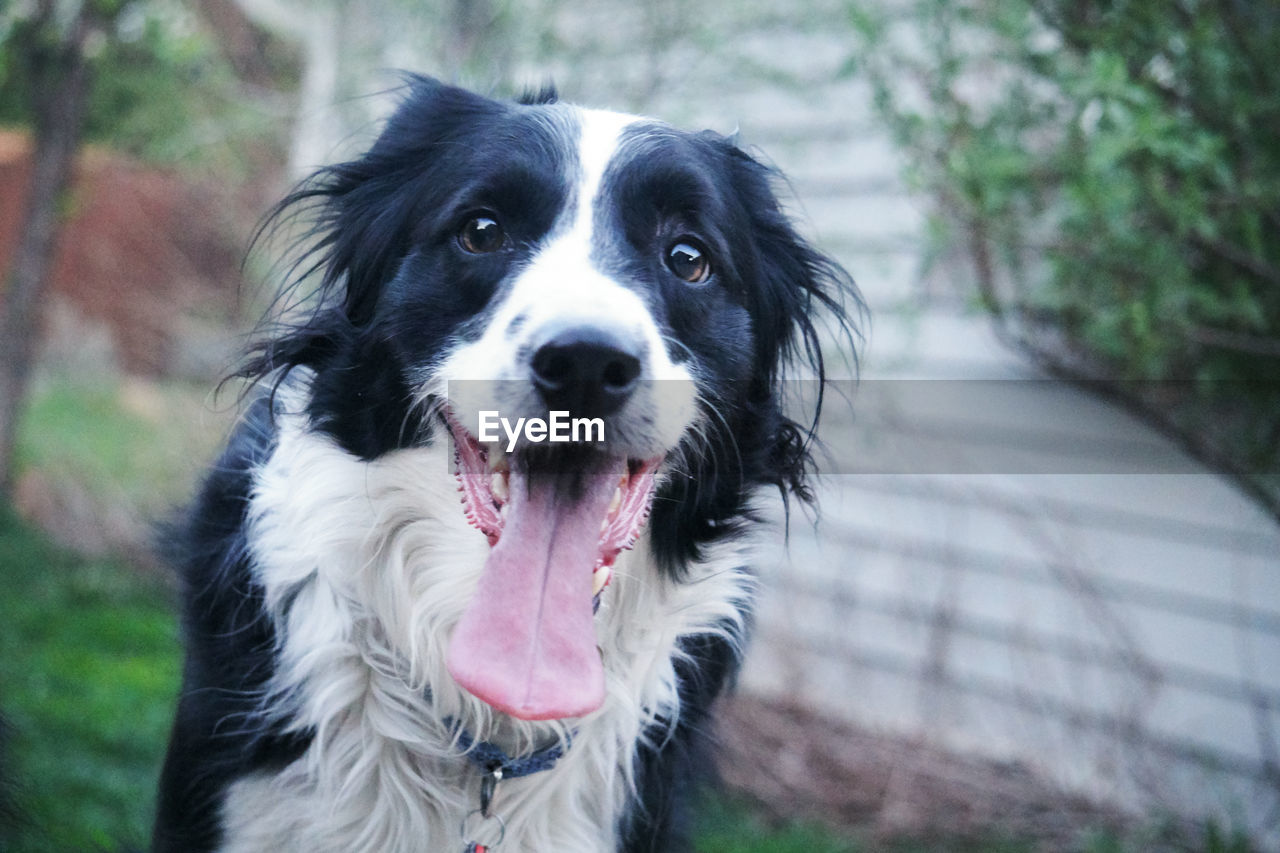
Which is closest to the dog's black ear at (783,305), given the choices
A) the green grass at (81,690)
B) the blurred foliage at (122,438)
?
the green grass at (81,690)

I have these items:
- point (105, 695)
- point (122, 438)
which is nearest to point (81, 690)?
point (105, 695)

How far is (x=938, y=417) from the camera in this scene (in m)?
4.88

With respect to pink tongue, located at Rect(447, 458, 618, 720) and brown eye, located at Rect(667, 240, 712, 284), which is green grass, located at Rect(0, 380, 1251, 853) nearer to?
pink tongue, located at Rect(447, 458, 618, 720)

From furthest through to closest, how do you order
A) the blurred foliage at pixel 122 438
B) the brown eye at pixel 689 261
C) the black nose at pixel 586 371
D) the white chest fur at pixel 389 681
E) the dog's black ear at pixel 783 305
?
the blurred foliage at pixel 122 438 → the dog's black ear at pixel 783 305 → the brown eye at pixel 689 261 → the white chest fur at pixel 389 681 → the black nose at pixel 586 371

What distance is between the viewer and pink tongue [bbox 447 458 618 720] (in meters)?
1.86

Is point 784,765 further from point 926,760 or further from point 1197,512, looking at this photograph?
point 1197,512

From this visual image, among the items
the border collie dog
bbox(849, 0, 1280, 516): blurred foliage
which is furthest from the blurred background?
the border collie dog

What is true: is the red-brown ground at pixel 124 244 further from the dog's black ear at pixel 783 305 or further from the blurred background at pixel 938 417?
the dog's black ear at pixel 783 305

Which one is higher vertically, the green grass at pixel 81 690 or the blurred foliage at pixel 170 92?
the blurred foliage at pixel 170 92

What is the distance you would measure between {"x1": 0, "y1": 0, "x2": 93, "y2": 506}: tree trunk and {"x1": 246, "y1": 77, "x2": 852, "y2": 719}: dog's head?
404cm

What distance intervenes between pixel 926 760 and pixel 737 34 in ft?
11.0

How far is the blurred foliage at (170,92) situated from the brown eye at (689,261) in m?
4.02

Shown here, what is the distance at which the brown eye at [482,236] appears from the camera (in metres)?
2.19

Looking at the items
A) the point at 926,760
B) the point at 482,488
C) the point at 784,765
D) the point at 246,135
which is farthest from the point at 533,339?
the point at 246,135
